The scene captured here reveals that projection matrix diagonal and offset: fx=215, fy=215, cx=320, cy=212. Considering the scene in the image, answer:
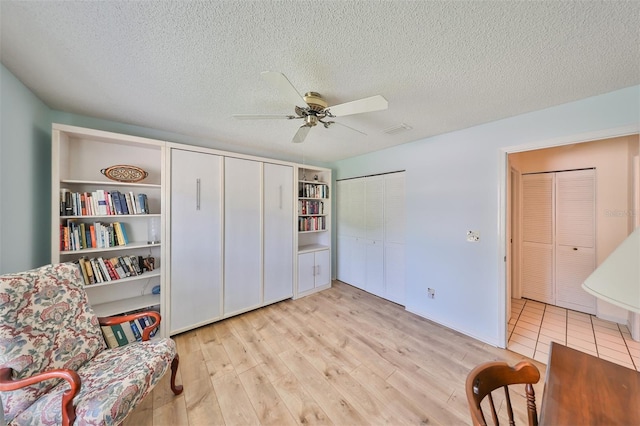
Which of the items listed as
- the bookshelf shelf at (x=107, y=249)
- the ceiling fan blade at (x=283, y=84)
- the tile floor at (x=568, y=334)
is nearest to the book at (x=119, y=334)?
the bookshelf shelf at (x=107, y=249)

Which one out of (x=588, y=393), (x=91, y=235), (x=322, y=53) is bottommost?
(x=588, y=393)

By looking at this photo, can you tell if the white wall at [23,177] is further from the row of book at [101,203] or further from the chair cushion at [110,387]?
the chair cushion at [110,387]

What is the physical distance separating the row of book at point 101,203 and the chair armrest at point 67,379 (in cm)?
132

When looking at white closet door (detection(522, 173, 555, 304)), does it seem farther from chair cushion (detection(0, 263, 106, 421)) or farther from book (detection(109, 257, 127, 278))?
book (detection(109, 257, 127, 278))

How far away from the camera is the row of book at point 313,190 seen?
364cm

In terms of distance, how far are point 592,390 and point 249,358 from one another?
2.18 metres

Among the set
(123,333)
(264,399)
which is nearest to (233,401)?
(264,399)

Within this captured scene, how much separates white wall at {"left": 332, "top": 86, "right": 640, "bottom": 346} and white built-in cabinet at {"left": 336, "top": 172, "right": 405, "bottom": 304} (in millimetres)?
214

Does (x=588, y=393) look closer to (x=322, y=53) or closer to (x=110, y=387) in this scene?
(x=322, y=53)

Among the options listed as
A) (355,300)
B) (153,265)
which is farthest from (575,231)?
(153,265)

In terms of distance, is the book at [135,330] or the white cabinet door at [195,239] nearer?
the book at [135,330]

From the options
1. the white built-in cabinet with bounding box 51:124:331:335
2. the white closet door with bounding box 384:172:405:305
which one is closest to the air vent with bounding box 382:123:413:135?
the white closet door with bounding box 384:172:405:305

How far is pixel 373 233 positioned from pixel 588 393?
8.82 feet

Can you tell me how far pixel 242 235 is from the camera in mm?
2781
